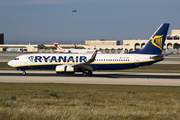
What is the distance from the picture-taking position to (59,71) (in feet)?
126

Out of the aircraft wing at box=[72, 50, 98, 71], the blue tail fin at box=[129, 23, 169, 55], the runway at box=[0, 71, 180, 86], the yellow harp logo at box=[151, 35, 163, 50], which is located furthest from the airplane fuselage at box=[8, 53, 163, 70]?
the runway at box=[0, 71, 180, 86]

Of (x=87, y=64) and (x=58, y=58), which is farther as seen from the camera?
(x=58, y=58)

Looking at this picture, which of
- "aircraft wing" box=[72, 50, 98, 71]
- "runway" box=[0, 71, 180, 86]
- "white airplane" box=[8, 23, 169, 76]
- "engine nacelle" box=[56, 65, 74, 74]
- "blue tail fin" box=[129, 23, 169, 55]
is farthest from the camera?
"blue tail fin" box=[129, 23, 169, 55]

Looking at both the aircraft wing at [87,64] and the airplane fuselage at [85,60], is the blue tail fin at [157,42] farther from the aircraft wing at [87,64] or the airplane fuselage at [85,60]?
the aircraft wing at [87,64]

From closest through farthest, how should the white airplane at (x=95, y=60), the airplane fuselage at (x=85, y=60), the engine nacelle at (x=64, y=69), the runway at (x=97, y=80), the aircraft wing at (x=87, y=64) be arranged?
the runway at (x=97, y=80), the engine nacelle at (x=64, y=69), the aircraft wing at (x=87, y=64), the white airplane at (x=95, y=60), the airplane fuselage at (x=85, y=60)

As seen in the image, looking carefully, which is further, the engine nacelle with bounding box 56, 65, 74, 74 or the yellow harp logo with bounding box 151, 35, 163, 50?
the yellow harp logo with bounding box 151, 35, 163, 50

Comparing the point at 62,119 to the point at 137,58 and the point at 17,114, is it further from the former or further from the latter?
the point at 137,58

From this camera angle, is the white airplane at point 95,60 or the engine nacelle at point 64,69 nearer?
the engine nacelle at point 64,69

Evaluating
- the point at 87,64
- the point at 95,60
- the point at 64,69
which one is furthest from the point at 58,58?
the point at 95,60

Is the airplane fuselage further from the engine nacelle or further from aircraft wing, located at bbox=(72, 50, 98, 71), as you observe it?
the engine nacelle

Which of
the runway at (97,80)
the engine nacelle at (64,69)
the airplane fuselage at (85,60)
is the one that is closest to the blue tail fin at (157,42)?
the airplane fuselage at (85,60)

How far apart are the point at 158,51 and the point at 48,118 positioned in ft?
111

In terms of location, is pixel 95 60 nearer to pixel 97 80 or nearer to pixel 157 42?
pixel 97 80

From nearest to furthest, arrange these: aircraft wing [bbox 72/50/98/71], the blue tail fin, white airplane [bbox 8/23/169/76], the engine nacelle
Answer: the engine nacelle, aircraft wing [bbox 72/50/98/71], white airplane [bbox 8/23/169/76], the blue tail fin
